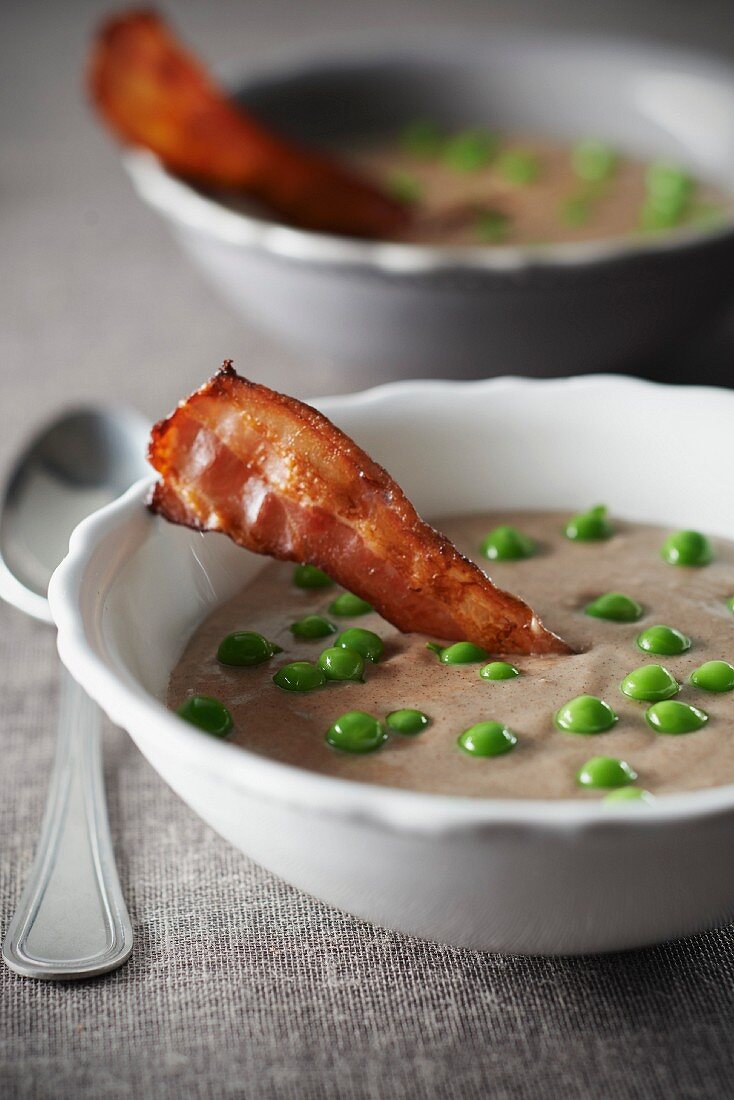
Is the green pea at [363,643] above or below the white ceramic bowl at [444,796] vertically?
below

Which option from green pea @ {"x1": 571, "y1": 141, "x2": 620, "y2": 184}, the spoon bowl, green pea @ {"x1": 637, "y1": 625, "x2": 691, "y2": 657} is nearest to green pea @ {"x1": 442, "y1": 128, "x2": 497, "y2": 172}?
green pea @ {"x1": 571, "y1": 141, "x2": 620, "y2": 184}

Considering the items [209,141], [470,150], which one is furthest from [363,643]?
[470,150]

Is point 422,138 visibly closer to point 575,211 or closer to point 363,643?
point 575,211

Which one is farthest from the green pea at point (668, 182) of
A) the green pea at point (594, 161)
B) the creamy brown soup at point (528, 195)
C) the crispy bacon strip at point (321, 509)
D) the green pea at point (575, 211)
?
the crispy bacon strip at point (321, 509)

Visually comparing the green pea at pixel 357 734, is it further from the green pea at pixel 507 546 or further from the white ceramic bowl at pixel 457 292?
the white ceramic bowl at pixel 457 292

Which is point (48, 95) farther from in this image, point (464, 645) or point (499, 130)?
point (464, 645)

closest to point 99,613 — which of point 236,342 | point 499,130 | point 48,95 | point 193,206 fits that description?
point 193,206

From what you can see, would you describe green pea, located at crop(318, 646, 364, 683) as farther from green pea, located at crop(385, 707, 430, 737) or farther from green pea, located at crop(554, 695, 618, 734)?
green pea, located at crop(554, 695, 618, 734)
